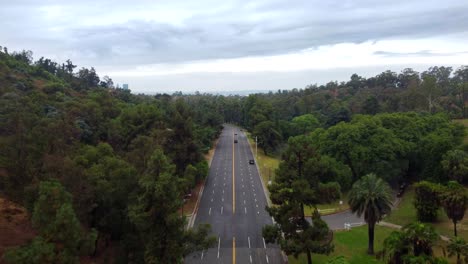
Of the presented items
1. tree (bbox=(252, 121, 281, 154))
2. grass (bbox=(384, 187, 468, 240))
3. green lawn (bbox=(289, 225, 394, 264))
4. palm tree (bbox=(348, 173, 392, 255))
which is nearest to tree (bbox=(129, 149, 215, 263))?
green lawn (bbox=(289, 225, 394, 264))

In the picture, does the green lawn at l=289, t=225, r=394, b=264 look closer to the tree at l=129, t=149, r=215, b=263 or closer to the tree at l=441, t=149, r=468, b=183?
the tree at l=129, t=149, r=215, b=263

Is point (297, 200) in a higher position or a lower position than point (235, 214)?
higher

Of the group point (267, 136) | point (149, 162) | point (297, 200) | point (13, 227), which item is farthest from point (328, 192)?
point (267, 136)

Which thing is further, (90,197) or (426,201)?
(426,201)

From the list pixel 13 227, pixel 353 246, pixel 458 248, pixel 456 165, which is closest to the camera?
pixel 458 248

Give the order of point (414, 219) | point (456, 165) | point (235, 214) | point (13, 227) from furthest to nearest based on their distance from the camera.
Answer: point (456, 165), point (235, 214), point (414, 219), point (13, 227)

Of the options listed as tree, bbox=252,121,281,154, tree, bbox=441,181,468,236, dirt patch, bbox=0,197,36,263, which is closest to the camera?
dirt patch, bbox=0,197,36,263

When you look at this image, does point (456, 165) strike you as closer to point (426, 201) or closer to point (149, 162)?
point (426, 201)
